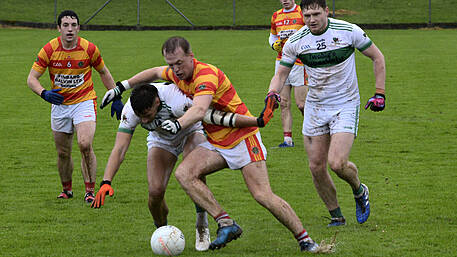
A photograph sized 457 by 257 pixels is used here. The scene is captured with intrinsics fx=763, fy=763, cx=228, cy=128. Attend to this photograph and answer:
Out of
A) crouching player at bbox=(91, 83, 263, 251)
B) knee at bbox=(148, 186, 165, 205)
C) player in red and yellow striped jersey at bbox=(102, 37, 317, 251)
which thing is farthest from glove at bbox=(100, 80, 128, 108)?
knee at bbox=(148, 186, 165, 205)

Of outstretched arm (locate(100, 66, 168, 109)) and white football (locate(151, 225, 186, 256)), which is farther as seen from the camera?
outstretched arm (locate(100, 66, 168, 109))

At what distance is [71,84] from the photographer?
1058cm

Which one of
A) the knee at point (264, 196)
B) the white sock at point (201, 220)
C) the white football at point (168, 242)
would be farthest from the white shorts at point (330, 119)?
the white football at point (168, 242)

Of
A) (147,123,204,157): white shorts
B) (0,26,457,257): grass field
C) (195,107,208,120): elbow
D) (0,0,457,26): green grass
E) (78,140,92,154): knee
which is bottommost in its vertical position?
(0,0,457,26): green grass

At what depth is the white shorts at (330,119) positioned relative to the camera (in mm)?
8445

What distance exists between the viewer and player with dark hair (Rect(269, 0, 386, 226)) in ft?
27.4

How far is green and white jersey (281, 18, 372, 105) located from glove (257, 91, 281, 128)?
0.78 meters

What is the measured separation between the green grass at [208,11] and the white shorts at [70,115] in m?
29.9

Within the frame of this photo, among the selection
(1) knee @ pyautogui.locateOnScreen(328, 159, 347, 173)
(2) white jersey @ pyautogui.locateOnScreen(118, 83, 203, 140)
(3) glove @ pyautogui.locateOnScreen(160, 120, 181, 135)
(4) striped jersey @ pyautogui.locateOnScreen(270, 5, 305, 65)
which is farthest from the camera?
(4) striped jersey @ pyautogui.locateOnScreen(270, 5, 305, 65)

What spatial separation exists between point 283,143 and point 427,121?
427 centimetres

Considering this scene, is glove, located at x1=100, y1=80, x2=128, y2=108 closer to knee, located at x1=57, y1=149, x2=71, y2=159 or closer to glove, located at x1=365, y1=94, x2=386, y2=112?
glove, located at x1=365, y1=94, x2=386, y2=112

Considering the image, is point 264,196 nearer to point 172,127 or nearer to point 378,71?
point 172,127

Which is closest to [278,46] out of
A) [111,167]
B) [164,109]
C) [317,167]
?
[317,167]

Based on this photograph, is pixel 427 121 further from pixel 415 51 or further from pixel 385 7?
pixel 385 7
